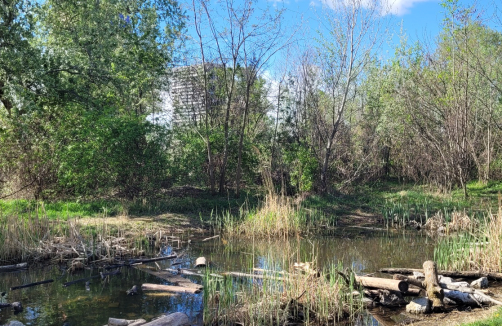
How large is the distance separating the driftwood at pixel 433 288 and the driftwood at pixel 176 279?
341 centimetres

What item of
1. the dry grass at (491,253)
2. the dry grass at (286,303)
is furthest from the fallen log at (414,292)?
the dry grass at (491,253)

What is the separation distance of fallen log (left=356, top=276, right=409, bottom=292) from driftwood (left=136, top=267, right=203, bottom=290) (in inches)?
99.0

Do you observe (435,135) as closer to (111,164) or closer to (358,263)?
(358,263)

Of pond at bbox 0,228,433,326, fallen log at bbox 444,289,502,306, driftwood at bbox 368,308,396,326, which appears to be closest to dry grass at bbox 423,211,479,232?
pond at bbox 0,228,433,326

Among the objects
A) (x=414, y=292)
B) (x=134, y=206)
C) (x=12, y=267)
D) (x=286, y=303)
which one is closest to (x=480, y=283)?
(x=414, y=292)

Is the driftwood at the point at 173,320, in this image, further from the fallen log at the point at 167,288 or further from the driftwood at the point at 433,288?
the driftwood at the point at 433,288

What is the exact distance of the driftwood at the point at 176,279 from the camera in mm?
6733

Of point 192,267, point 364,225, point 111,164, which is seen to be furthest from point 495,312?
point 111,164

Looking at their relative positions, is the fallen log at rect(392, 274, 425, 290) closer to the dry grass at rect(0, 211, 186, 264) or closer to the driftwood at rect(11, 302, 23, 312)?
the dry grass at rect(0, 211, 186, 264)

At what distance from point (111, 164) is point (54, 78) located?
307 centimetres

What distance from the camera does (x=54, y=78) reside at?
12219 millimetres

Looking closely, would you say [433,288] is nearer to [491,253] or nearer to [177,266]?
[491,253]

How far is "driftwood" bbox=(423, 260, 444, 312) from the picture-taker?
5.88m

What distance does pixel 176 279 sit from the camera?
7.22m
